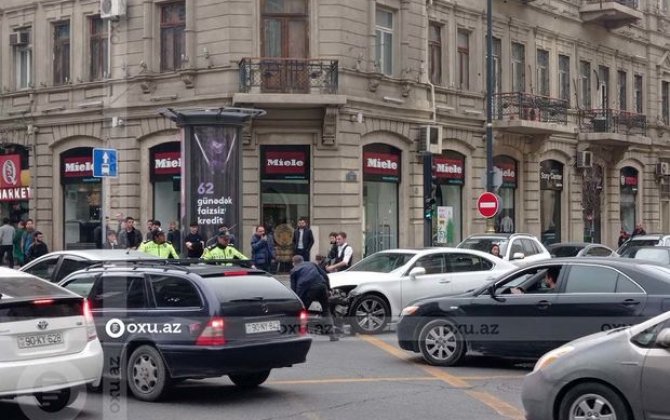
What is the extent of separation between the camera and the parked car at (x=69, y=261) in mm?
14758

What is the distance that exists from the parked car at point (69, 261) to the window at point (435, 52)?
18.2 metres

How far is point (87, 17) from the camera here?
3061 cm

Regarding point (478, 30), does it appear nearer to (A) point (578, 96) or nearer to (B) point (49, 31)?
(A) point (578, 96)

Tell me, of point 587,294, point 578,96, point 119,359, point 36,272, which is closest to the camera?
point 119,359

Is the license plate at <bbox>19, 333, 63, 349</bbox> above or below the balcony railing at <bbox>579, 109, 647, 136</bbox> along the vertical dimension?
below

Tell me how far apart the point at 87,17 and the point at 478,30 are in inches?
512

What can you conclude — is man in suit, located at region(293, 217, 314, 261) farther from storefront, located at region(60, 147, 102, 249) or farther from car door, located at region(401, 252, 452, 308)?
storefront, located at region(60, 147, 102, 249)

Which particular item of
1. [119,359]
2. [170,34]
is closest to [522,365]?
[119,359]

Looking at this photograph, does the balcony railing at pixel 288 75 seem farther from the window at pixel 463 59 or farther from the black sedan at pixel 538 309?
the black sedan at pixel 538 309

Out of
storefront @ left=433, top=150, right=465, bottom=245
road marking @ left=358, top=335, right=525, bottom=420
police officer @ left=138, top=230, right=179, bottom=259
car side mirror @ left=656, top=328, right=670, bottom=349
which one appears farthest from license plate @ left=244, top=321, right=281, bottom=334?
storefront @ left=433, top=150, right=465, bottom=245

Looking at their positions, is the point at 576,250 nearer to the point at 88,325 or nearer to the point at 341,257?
the point at 341,257

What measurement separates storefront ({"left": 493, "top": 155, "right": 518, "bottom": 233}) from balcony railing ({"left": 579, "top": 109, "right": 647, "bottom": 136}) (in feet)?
16.7

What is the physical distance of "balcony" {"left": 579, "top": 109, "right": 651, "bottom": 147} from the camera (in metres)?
38.5

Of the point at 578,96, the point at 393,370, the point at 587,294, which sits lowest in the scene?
the point at 393,370
